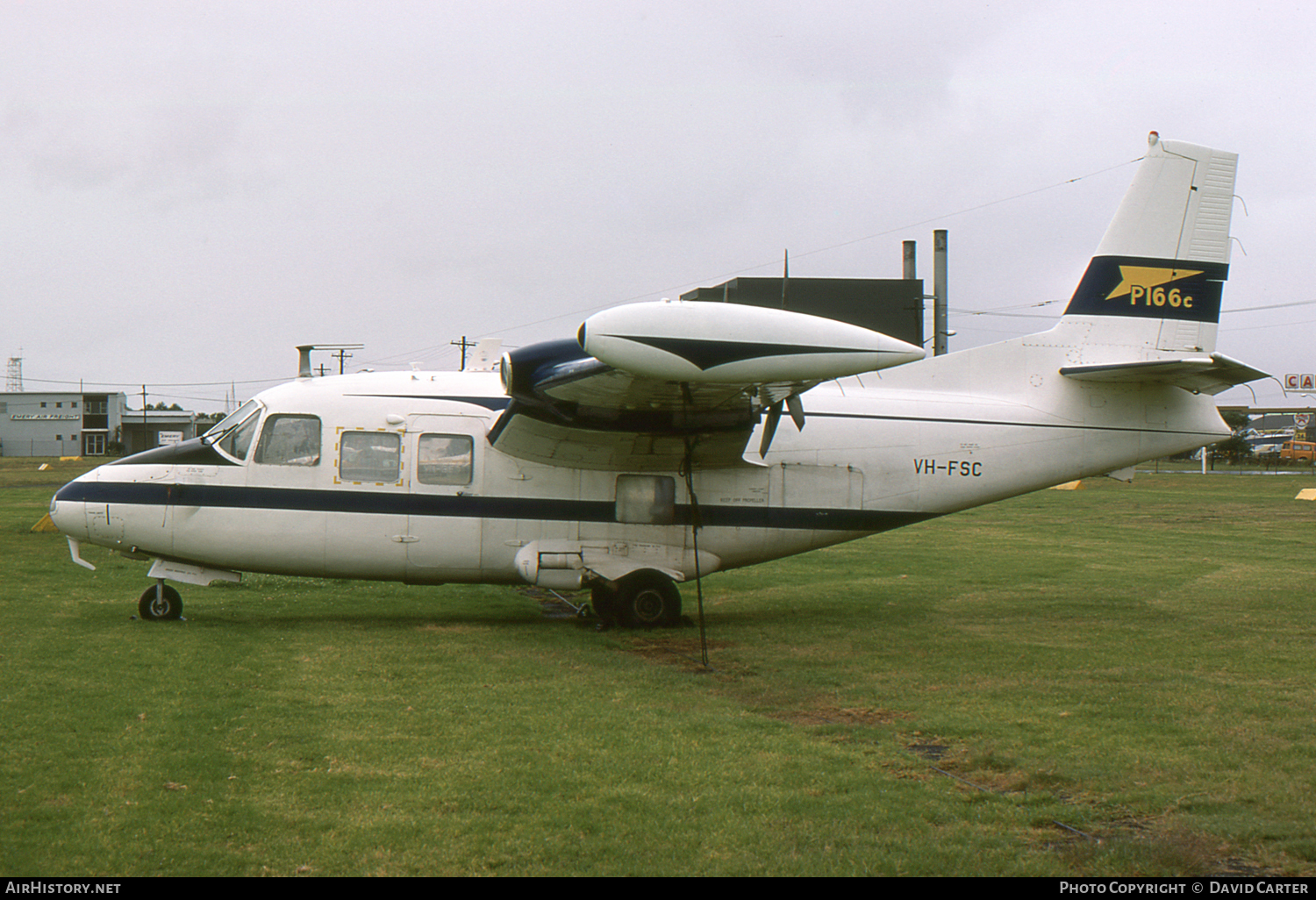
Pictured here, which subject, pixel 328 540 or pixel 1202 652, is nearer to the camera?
pixel 1202 652

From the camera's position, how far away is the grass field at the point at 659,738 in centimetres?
481

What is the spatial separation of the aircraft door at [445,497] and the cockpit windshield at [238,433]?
1.83 m

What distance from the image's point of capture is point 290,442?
1177 cm

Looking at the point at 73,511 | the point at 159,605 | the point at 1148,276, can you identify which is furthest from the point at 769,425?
the point at 73,511

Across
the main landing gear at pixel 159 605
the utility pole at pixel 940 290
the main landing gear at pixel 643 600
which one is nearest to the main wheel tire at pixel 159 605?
the main landing gear at pixel 159 605

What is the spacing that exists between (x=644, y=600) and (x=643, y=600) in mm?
10

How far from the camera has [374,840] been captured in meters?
4.86

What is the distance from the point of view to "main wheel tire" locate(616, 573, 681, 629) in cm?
1188

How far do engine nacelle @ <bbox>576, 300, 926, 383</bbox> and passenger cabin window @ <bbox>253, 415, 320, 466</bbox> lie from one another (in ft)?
16.3

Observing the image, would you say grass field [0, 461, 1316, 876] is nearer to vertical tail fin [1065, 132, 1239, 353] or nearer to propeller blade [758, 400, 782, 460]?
propeller blade [758, 400, 782, 460]

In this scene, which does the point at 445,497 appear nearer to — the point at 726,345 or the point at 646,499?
the point at 646,499

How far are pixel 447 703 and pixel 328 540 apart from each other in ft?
14.8
